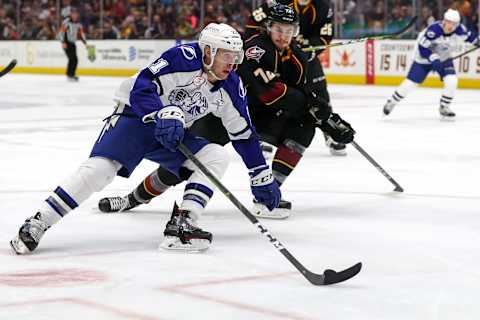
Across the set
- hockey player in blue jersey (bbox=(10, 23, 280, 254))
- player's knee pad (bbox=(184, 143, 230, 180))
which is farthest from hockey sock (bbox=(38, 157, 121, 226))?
player's knee pad (bbox=(184, 143, 230, 180))

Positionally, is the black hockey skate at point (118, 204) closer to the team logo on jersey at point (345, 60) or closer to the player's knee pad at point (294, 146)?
the player's knee pad at point (294, 146)

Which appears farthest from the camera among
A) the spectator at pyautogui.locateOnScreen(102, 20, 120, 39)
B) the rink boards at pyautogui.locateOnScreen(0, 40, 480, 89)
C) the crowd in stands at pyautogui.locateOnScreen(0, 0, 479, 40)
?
the spectator at pyautogui.locateOnScreen(102, 20, 120, 39)

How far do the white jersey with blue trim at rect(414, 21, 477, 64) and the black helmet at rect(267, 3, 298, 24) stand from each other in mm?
6075

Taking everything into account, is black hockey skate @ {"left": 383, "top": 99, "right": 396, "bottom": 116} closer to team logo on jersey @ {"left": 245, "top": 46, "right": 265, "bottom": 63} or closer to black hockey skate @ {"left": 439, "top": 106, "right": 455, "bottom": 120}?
black hockey skate @ {"left": 439, "top": 106, "right": 455, "bottom": 120}

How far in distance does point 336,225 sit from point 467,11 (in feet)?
35.6

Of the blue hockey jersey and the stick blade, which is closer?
the stick blade

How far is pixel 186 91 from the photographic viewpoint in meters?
3.98

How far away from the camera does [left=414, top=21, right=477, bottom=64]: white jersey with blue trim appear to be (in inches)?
413

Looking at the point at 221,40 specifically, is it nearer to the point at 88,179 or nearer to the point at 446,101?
the point at 88,179

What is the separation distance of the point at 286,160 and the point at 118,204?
82 centimetres

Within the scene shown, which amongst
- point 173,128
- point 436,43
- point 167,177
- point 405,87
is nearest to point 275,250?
point 173,128

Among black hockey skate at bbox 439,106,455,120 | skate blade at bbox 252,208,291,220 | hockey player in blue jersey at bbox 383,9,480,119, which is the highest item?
skate blade at bbox 252,208,291,220

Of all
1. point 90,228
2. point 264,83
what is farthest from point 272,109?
point 90,228

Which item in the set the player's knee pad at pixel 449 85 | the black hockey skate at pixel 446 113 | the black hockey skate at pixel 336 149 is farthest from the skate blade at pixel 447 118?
the black hockey skate at pixel 336 149
